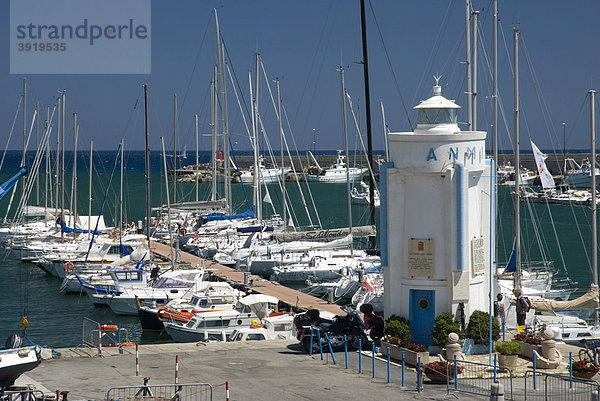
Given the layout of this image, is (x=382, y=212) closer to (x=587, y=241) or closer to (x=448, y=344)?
(x=448, y=344)

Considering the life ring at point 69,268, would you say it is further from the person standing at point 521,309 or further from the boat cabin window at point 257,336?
the person standing at point 521,309

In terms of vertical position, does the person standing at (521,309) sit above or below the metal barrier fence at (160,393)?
above

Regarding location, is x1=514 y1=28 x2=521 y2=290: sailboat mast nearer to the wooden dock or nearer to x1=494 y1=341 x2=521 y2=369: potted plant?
the wooden dock

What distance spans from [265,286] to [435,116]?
2269 centimetres

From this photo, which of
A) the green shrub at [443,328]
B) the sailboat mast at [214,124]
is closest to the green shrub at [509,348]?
the green shrub at [443,328]

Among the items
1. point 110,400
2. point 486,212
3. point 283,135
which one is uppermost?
point 283,135

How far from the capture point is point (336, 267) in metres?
52.0

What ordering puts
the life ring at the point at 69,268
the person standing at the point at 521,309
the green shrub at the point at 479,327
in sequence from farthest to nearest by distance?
the life ring at the point at 69,268 → the person standing at the point at 521,309 → the green shrub at the point at 479,327

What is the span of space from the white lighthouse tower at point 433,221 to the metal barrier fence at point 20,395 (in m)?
10.7

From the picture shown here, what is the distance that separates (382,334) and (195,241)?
40.2 meters

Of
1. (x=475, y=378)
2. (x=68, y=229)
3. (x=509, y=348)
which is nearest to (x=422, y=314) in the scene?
(x=509, y=348)

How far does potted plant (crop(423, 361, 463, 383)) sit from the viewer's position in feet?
71.7

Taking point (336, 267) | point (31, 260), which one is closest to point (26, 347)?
point (336, 267)

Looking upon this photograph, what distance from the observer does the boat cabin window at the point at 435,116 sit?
25375 millimetres
